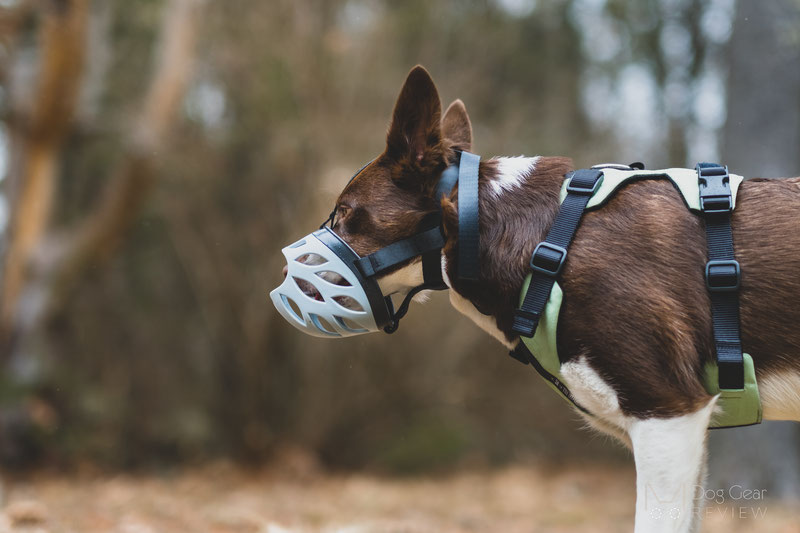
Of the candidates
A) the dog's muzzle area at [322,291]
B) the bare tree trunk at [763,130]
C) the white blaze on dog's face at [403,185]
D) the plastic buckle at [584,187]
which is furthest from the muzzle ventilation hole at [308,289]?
the bare tree trunk at [763,130]

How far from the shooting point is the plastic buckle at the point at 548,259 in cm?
245

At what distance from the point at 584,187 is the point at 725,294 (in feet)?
1.94

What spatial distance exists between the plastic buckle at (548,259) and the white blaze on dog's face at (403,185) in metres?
0.49

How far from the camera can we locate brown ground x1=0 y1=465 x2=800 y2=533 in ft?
15.5

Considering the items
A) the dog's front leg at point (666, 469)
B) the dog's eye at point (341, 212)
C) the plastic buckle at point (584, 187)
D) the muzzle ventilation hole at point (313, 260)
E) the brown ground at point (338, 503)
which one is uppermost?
the plastic buckle at point (584, 187)

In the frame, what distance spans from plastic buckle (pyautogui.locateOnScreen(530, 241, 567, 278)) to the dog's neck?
8 centimetres

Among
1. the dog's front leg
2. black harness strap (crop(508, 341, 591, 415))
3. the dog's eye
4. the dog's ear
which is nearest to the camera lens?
the dog's front leg

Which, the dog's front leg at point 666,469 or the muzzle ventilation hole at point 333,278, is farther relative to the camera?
the muzzle ventilation hole at point 333,278

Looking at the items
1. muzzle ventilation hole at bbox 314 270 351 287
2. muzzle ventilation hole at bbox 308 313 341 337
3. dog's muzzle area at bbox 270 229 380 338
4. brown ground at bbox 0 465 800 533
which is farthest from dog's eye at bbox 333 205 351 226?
brown ground at bbox 0 465 800 533

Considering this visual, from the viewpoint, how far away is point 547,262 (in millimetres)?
2467

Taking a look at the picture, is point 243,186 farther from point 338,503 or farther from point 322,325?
point 322,325

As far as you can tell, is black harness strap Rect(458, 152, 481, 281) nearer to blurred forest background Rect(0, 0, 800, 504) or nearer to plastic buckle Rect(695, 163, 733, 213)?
plastic buckle Rect(695, 163, 733, 213)

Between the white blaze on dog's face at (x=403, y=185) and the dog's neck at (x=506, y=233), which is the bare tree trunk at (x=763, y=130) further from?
the white blaze on dog's face at (x=403, y=185)

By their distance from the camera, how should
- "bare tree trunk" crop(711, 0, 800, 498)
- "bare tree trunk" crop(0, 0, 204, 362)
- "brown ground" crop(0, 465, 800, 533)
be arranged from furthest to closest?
"bare tree trunk" crop(0, 0, 204, 362) → "bare tree trunk" crop(711, 0, 800, 498) → "brown ground" crop(0, 465, 800, 533)
